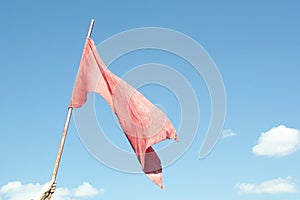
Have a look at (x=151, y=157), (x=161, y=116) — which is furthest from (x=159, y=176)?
(x=161, y=116)

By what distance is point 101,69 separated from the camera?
74.9 ft

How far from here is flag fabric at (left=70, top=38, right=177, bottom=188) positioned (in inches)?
831

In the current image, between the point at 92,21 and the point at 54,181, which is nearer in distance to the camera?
the point at 54,181

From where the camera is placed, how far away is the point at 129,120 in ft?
72.0

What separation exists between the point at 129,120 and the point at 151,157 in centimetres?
188

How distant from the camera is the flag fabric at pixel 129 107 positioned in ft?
69.3

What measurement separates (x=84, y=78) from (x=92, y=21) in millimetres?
2437

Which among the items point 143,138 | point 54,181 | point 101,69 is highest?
point 101,69

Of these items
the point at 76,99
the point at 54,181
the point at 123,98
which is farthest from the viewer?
the point at 123,98

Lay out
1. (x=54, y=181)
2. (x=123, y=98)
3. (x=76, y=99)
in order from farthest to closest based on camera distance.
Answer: (x=123, y=98), (x=76, y=99), (x=54, y=181)

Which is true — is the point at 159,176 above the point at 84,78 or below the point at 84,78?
below

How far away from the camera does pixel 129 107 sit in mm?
22203

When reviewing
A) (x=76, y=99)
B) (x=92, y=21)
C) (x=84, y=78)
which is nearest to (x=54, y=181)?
(x=76, y=99)

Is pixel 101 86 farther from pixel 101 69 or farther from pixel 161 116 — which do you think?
pixel 161 116
